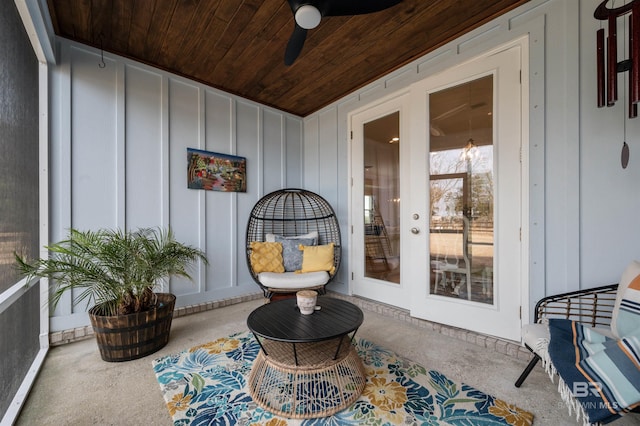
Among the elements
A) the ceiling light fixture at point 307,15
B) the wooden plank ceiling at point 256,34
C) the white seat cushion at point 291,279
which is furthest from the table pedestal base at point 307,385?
the wooden plank ceiling at point 256,34

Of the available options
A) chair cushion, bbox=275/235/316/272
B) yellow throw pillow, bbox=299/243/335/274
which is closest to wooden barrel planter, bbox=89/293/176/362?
chair cushion, bbox=275/235/316/272

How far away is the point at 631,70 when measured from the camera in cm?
145

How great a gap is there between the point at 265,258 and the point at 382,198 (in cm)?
160

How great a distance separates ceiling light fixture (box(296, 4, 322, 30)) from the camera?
1.58 meters

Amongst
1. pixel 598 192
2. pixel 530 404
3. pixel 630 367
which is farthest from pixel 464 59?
pixel 530 404

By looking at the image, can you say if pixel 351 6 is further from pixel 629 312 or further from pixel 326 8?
pixel 629 312

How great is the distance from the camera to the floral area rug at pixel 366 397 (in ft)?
4.66

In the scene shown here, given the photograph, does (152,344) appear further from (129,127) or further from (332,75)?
(332,75)

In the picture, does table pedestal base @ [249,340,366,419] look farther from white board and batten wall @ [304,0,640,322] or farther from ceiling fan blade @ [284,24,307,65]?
ceiling fan blade @ [284,24,307,65]

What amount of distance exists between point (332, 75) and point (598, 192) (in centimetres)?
270

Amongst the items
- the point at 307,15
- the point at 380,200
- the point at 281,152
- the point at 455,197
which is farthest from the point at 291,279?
the point at 307,15

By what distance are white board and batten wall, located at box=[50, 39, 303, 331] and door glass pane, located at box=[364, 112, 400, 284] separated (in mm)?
1418

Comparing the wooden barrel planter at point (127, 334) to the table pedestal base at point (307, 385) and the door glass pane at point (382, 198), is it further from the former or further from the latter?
the door glass pane at point (382, 198)

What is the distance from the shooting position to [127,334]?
2.02 meters
